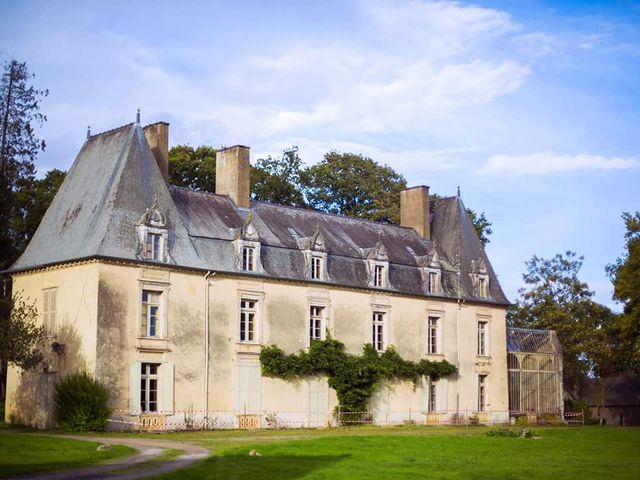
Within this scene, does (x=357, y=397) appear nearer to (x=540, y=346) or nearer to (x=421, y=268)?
(x=421, y=268)

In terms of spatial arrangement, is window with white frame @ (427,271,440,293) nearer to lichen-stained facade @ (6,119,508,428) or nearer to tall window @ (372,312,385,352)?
lichen-stained facade @ (6,119,508,428)

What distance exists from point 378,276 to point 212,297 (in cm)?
875

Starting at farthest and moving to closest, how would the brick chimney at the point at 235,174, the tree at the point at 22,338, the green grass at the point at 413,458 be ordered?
the brick chimney at the point at 235,174
the tree at the point at 22,338
the green grass at the point at 413,458

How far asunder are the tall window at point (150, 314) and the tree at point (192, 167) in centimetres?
1989

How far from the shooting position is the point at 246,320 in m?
36.7

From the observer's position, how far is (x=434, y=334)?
4384 cm

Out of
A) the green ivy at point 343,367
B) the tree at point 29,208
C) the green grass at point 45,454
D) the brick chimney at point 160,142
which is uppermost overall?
the brick chimney at point 160,142

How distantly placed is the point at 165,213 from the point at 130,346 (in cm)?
495

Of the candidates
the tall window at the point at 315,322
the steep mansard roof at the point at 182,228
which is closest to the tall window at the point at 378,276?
the steep mansard roof at the point at 182,228

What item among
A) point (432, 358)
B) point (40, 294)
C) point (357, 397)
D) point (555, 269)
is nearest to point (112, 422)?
point (40, 294)

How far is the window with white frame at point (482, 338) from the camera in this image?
151 ft

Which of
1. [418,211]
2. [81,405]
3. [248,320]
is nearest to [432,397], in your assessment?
[418,211]

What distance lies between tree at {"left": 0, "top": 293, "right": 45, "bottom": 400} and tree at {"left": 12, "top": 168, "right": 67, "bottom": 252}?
9279mm

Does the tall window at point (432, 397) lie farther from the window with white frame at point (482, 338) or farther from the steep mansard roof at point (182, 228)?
the steep mansard roof at point (182, 228)
